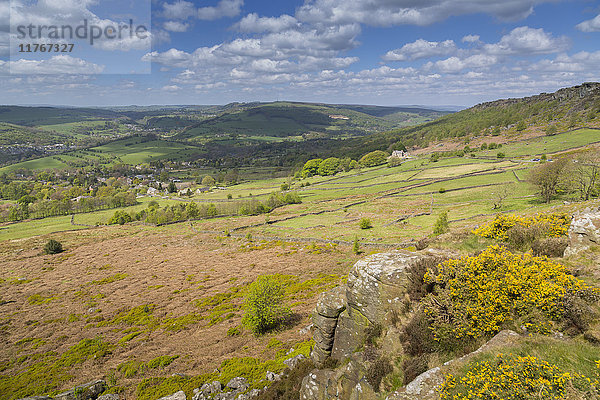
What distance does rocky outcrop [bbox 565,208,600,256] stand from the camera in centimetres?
1473

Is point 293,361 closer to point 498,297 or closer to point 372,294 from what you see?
point 372,294

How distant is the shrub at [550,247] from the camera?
1605 centimetres

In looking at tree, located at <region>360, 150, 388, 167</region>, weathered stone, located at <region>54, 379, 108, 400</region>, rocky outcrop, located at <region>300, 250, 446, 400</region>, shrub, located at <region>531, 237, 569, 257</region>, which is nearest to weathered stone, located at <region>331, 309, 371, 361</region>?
rocky outcrop, located at <region>300, 250, 446, 400</region>

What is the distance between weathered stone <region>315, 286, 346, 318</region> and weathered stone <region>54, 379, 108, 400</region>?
69.2 ft

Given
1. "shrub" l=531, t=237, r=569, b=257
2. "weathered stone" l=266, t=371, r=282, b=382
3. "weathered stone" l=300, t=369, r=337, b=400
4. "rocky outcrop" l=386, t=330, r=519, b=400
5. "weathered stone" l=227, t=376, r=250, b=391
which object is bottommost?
"weathered stone" l=227, t=376, r=250, b=391

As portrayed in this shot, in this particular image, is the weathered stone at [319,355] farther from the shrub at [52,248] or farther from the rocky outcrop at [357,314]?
the shrub at [52,248]

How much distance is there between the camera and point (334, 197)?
4368 inches

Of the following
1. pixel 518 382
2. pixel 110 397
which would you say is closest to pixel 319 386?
pixel 518 382

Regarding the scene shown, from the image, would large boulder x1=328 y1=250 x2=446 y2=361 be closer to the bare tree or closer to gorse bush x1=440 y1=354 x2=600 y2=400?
gorse bush x1=440 y1=354 x2=600 y2=400

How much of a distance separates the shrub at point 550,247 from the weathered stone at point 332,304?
38.9ft

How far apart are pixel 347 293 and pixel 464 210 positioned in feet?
179

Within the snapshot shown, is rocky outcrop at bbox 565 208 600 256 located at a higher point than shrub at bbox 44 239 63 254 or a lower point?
higher

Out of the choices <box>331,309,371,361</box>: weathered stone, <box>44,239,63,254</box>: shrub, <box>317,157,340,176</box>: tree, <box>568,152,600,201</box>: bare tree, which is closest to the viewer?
<box>331,309,371,361</box>: weathered stone

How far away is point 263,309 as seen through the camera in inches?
1202
